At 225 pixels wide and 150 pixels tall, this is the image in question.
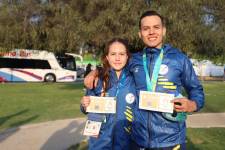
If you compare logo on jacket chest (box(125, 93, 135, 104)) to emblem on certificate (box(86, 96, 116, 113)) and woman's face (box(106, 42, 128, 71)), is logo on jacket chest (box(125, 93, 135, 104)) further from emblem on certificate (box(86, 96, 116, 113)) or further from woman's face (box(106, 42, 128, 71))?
woman's face (box(106, 42, 128, 71))

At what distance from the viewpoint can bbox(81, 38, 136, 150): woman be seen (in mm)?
4666

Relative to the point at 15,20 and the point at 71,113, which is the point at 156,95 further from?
the point at 15,20

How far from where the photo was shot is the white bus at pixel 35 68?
131 ft

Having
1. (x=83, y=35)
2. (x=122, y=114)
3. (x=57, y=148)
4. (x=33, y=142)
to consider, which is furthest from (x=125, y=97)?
(x=83, y=35)

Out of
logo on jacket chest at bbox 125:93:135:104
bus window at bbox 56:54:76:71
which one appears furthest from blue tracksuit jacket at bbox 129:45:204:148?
bus window at bbox 56:54:76:71

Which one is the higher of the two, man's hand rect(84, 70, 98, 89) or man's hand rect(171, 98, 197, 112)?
Answer: man's hand rect(84, 70, 98, 89)

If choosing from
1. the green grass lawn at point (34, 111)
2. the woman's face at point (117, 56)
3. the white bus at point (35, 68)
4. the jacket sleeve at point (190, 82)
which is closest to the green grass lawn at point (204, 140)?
the green grass lawn at point (34, 111)

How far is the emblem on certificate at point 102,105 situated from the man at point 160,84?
0.44 metres

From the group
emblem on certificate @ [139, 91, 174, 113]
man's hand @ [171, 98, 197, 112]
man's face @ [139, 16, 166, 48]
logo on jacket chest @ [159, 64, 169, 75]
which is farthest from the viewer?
man's face @ [139, 16, 166, 48]

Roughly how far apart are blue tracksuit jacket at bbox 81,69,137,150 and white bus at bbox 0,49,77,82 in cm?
3481

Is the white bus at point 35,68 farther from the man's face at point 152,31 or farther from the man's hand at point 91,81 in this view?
the man's face at point 152,31

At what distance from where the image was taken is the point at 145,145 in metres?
4.16

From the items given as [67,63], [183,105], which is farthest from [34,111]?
[67,63]

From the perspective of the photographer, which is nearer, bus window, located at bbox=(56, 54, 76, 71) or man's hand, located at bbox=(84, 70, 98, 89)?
man's hand, located at bbox=(84, 70, 98, 89)
